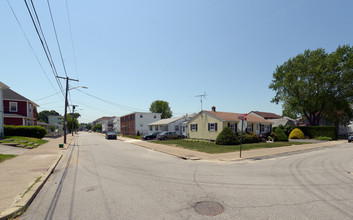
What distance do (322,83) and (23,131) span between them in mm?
51815

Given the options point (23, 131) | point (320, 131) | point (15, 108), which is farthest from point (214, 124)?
point (15, 108)

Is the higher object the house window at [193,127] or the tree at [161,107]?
the tree at [161,107]

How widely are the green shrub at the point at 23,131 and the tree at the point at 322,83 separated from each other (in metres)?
46.4

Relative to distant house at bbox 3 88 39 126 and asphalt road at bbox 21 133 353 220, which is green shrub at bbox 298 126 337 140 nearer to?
asphalt road at bbox 21 133 353 220

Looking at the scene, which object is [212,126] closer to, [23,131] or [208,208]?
[208,208]

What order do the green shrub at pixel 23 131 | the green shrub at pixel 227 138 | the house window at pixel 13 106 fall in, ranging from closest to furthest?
the green shrub at pixel 227 138 → the green shrub at pixel 23 131 → the house window at pixel 13 106

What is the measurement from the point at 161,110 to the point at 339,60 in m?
64.4

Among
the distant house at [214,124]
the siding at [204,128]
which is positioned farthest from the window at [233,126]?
the siding at [204,128]

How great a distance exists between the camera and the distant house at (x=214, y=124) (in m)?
25.5

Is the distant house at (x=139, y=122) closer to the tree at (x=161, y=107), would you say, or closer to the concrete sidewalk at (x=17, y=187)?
the tree at (x=161, y=107)

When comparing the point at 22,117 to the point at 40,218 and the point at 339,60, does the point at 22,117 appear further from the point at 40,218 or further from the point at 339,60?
the point at 339,60

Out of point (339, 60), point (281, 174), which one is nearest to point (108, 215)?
point (281, 174)

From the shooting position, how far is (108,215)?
13.8 ft

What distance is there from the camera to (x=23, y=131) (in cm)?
2530
